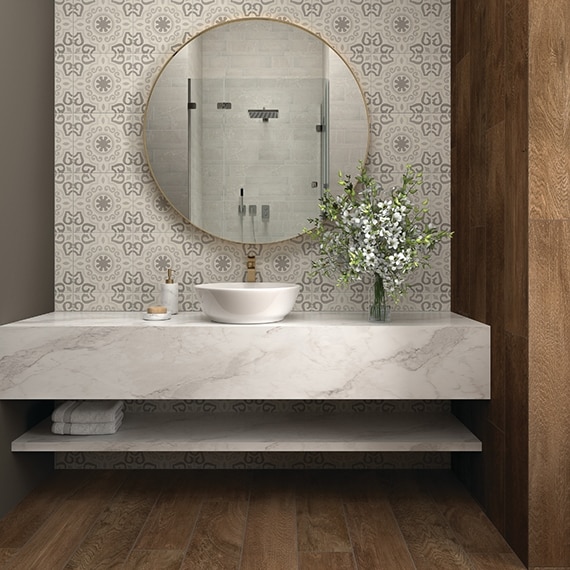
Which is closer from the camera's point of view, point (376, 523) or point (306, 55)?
point (376, 523)

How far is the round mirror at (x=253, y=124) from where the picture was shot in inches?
124

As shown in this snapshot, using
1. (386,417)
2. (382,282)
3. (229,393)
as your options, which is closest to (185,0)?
(382,282)

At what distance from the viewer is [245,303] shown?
8.80 ft

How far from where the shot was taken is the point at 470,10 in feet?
9.56

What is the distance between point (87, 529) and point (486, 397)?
1.55 m

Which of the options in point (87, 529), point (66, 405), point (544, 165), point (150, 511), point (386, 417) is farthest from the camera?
point (386, 417)

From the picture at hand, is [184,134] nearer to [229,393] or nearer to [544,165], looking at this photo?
[229,393]

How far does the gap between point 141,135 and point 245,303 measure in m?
1.06

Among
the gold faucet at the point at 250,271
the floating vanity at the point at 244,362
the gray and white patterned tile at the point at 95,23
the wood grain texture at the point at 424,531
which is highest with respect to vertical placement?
the gray and white patterned tile at the point at 95,23

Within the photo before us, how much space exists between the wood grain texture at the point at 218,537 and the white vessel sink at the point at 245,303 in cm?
74

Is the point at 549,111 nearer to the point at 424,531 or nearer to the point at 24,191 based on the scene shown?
the point at 424,531

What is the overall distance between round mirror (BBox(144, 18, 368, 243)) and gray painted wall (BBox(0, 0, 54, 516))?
0.47 metres

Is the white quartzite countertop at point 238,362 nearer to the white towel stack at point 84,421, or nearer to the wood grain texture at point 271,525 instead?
the white towel stack at point 84,421

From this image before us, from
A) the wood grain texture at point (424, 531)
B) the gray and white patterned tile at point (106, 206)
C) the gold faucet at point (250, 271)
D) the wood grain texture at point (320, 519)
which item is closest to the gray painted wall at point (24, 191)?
the gray and white patterned tile at point (106, 206)
